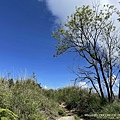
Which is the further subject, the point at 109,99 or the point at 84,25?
the point at 84,25

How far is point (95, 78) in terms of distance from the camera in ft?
44.6

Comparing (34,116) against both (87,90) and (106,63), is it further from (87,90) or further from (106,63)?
(87,90)

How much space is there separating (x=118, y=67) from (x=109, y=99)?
2215 millimetres

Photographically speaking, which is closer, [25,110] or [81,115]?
[25,110]

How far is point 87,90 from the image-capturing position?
1611 centimetres

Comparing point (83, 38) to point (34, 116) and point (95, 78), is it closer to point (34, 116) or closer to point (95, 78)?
point (95, 78)

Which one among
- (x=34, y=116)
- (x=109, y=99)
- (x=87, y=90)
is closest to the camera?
(x=34, y=116)

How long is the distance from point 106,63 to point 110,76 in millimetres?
887

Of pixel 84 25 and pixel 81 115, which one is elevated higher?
pixel 84 25

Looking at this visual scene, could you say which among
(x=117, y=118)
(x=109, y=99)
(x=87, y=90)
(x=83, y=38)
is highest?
(x=83, y=38)

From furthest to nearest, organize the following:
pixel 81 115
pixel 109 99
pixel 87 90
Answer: pixel 87 90, pixel 109 99, pixel 81 115

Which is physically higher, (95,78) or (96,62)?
(96,62)

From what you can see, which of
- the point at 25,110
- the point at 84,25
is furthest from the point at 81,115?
the point at 84,25

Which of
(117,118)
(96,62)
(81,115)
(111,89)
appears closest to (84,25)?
(96,62)
